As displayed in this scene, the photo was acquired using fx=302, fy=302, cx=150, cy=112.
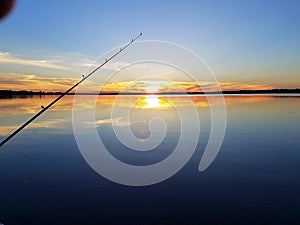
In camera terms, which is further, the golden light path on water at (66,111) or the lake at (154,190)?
the golden light path on water at (66,111)

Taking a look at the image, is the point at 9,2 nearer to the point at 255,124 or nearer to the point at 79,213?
the point at 79,213

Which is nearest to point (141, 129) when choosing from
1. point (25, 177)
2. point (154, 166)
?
point (154, 166)

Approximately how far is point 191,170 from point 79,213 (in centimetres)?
504

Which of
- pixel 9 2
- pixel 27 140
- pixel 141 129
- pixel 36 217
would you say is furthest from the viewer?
pixel 141 129

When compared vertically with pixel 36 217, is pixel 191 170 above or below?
above

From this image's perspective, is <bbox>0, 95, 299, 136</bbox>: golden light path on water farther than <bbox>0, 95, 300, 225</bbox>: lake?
Yes

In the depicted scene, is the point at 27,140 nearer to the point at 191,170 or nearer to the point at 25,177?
the point at 25,177

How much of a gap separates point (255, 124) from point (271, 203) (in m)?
17.5

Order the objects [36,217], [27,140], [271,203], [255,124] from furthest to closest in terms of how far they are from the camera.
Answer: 1. [255,124]
2. [27,140]
3. [271,203]
4. [36,217]

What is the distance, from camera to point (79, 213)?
7770 millimetres

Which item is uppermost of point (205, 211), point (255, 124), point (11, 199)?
point (255, 124)

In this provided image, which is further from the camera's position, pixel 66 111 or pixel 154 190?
pixel 66 111

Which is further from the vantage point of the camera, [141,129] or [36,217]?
[141,129]

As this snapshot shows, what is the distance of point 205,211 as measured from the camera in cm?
784
